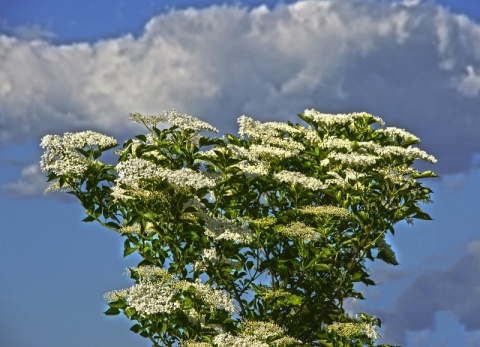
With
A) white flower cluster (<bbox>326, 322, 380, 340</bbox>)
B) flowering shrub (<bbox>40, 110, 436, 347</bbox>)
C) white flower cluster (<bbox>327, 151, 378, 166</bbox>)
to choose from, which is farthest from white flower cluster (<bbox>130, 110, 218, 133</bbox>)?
white flower cluster (<bbox>326, 322, 380, 340</bbox>)

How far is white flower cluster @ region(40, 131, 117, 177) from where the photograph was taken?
30.6 ft

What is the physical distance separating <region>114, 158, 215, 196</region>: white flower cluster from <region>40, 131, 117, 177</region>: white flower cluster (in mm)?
833

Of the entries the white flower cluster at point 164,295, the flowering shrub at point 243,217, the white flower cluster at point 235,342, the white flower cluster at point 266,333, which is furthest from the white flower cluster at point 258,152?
the white flower cluster at point 235,342

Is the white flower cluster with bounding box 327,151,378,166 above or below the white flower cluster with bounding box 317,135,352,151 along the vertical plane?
below

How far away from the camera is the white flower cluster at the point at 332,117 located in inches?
431

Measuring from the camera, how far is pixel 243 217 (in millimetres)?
9773

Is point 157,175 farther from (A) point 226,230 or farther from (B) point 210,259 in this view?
(B) point 210,259

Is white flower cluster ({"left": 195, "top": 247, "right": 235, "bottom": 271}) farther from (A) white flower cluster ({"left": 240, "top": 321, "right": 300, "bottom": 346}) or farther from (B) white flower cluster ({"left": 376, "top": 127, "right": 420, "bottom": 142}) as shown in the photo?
(B) white flower cluster ({"left": 376, "top": 127, "right": 420, "bottom": 142})

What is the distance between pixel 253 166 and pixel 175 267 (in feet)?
5.14

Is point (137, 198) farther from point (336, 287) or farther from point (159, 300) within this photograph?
point (336, 287)

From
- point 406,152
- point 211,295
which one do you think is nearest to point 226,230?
point 211,295

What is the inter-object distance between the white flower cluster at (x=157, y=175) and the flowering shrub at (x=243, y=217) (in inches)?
0.6

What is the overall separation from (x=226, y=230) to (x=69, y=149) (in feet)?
7.47

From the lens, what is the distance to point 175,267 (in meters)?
9.42
